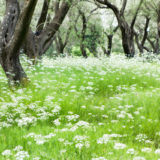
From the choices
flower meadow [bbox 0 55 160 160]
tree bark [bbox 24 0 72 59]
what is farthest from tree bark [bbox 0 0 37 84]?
tree bark [bbox 24 0 72 59]

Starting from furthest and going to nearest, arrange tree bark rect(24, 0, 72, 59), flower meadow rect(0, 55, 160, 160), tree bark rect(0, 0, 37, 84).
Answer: tree bark rect(24, 0, 72, 59) < tree bark rect(0, 0, 37, 84) < flower meadow rect(0, 55, 160, 160)

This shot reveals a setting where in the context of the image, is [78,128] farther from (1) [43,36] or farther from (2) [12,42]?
(1) [43,36]

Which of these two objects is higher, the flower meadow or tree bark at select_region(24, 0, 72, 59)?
tree bark at select_region(24, 0, 72, 59)

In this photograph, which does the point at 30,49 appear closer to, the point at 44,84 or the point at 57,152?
the point at 44,84

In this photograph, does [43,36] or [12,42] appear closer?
[12,42]

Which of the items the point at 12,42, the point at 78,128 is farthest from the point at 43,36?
the point at 78,128

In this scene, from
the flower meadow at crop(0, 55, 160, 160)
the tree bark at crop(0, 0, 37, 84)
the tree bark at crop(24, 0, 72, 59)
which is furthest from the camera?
the tree bark at crop(24, 0, 72, 59)

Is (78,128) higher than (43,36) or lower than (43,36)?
lower

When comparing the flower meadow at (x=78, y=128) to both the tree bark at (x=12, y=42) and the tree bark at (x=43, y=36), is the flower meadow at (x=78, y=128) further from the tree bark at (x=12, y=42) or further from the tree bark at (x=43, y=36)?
the tree bark at (x=43, y=36)

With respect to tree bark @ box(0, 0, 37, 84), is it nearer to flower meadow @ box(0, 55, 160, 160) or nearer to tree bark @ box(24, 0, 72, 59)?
flower meadow @ box(0, 55, 160, 160)

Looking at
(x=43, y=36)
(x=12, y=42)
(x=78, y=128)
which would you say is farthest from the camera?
(x=43, y=36)

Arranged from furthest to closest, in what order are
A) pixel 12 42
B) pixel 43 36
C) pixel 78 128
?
pixel 43 36
pixel 12 42
pixel 78 128

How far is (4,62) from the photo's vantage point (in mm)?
8961

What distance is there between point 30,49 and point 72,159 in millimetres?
11599
